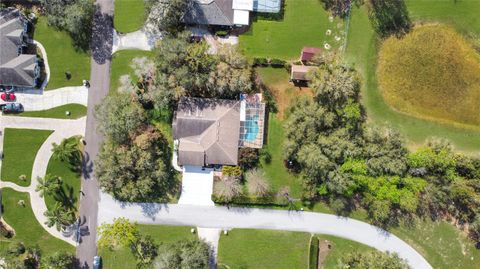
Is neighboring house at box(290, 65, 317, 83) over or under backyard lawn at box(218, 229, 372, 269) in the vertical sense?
over

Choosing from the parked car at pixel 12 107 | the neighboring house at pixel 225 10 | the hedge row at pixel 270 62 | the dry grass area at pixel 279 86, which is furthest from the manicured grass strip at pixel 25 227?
the hedge row at pixel 270 62

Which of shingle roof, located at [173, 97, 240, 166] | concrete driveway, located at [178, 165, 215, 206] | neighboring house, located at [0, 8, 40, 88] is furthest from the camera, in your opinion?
concrete driveway, located at [178, 165, 215, 206]

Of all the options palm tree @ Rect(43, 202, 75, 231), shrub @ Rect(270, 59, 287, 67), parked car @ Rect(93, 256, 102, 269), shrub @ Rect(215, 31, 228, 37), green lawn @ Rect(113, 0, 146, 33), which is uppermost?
green lawn @ Rect(113, 0, 146, 33)

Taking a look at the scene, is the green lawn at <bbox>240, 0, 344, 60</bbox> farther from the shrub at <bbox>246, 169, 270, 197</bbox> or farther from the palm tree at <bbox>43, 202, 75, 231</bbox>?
the palm tree at <bbox>43, 202, 75, 231</bbox>

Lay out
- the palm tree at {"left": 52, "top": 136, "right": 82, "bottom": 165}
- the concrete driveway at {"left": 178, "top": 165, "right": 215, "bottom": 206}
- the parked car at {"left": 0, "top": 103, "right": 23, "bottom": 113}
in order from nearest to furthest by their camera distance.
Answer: the palm tree at {"left": 52, "top": 136, "right": 82, "bottom": 165} → the concrete driveway at {"left": 178, "top": 165, "right": 215, "bottom": 206} → the parked car at {"left": 0, "top": 103, "right": 23, "bottom": 113}

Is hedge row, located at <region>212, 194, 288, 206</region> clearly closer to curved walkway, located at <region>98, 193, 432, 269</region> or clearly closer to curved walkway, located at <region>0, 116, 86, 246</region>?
curved walkway, located at <region>98, 193, 432, 269</region>

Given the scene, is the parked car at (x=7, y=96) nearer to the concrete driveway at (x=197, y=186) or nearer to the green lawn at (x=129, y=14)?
the green lawn at (x=129, y=14)

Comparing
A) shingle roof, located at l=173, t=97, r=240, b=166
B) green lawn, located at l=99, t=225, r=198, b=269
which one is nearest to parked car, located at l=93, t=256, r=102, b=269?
green lawn, located at l=99, t=225, r=198, b=269

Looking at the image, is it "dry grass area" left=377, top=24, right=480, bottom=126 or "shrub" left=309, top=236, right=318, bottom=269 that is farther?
"dry grass area" left=377, top=24, right=480, bottom=126
